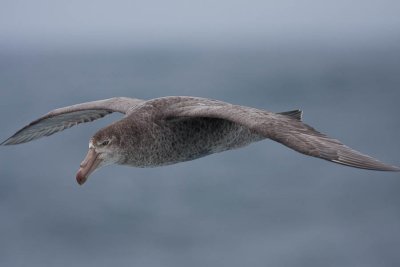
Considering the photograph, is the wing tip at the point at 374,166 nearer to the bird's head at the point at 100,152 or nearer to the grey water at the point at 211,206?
the bird's head at the point at 100,152

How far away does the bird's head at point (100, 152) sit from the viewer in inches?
411

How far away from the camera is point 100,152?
35.1ft

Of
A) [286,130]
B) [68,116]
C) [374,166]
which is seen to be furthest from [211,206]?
[374,166]

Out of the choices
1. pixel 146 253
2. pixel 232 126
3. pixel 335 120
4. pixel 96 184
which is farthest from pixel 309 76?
pixel 232 126

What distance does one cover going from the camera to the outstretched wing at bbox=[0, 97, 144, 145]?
13477 mm

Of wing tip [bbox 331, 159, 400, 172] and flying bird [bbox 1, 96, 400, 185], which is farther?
flying bird [bbox 1, 96, 400, 185]

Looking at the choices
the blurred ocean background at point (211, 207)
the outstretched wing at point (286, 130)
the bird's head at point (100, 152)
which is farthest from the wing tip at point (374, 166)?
the blurred ocean background at point (211, 207)

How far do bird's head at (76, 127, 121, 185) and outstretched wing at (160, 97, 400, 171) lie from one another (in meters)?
1.10

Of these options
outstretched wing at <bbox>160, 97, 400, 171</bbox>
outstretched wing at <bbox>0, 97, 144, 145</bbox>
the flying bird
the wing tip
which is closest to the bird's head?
the flying bird

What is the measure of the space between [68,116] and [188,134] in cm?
336

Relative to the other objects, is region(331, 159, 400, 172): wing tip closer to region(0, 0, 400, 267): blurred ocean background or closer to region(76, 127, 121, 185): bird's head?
region(76, 127, 121, 185): bird's head

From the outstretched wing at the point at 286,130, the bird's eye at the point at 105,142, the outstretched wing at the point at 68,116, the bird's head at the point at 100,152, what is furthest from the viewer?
the outstretched wing at the point at 68,116

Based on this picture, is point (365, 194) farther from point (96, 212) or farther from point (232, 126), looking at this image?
point (232, 126)

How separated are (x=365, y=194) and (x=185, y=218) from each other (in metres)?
11.5
